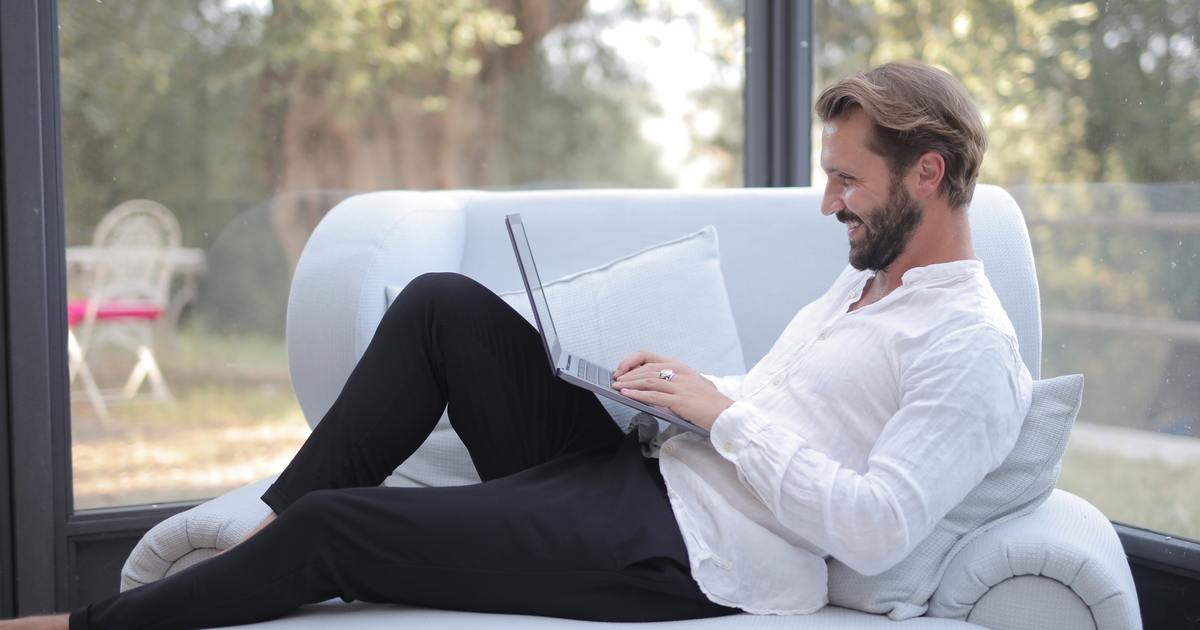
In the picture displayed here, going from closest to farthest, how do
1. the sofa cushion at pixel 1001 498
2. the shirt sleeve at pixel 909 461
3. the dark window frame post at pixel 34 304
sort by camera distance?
1. the shirt sleeve at pixel 909 461
2. the sofa cushion at pixel 1001 498
3. the dark window frame post at pixel 34 304

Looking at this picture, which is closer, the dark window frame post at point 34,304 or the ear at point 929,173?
the ear at point 929,173

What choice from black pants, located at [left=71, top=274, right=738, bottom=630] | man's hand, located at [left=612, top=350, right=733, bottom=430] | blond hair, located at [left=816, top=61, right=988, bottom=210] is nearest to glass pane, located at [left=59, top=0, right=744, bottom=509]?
black pants, located at [left=71, top=274, right=738, bottom=630]

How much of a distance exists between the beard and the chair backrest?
5.66ft

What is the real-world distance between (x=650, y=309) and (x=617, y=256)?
216mm

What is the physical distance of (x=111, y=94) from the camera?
244 cm

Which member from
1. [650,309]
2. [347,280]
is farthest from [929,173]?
[347,280]

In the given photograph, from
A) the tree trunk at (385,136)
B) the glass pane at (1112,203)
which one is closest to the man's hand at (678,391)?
the glass pane at (1112,203)

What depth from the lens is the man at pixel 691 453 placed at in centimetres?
135

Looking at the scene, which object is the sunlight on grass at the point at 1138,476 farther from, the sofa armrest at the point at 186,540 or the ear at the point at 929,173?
the sofa armrest at the point at 186,540

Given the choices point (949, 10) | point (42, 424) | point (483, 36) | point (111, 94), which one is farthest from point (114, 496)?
point (949, 10)

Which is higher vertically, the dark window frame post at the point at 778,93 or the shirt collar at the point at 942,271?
the dark window frame post at the point at 778,93

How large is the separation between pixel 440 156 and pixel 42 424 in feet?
3.76

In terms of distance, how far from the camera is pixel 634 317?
1947 mm

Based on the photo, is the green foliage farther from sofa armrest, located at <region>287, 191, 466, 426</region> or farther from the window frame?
sofa armrest, located at <region>287, 191, 466, 426</region>
